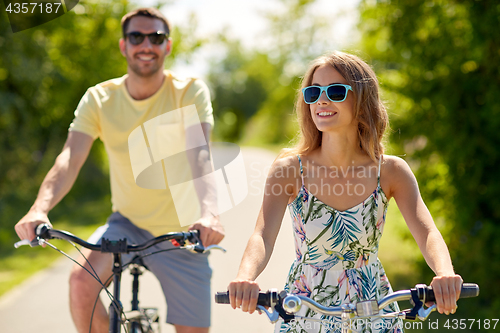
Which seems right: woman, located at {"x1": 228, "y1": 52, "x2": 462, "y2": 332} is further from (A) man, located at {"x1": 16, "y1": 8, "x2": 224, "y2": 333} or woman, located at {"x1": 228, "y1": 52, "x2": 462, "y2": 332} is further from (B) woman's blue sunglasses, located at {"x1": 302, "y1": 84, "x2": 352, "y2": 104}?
(A) man, located at {"x1": 16, "y1": 8, "x2": 224, "y2": 333}

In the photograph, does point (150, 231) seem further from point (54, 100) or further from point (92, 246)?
point (54, 100)

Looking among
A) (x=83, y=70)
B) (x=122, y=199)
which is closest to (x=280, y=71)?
(x=83, y=70)

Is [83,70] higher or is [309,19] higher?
[309,19]

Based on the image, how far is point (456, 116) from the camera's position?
224 inches

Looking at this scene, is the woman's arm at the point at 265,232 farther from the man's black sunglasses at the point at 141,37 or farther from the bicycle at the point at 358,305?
the man's black sunglasses at the point at 141,37

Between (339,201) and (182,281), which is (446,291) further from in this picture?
(182,281)

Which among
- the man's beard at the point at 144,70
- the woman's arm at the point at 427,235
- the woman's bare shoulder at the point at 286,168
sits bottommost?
the woman's arm at the point at 427,235

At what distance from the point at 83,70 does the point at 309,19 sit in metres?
26.4

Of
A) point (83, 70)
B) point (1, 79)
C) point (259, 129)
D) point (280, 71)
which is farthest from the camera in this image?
point (259, 129)

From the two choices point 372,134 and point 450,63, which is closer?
point 372,134

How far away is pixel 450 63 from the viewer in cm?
567

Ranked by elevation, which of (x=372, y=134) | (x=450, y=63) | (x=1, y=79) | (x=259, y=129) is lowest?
(x=372, y=134)

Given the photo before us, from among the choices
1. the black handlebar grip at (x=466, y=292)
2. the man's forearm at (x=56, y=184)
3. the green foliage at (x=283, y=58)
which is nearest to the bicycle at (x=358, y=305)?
the black handlebar grip at (x=466, y=292)

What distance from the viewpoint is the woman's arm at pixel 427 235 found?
1.94 metres
